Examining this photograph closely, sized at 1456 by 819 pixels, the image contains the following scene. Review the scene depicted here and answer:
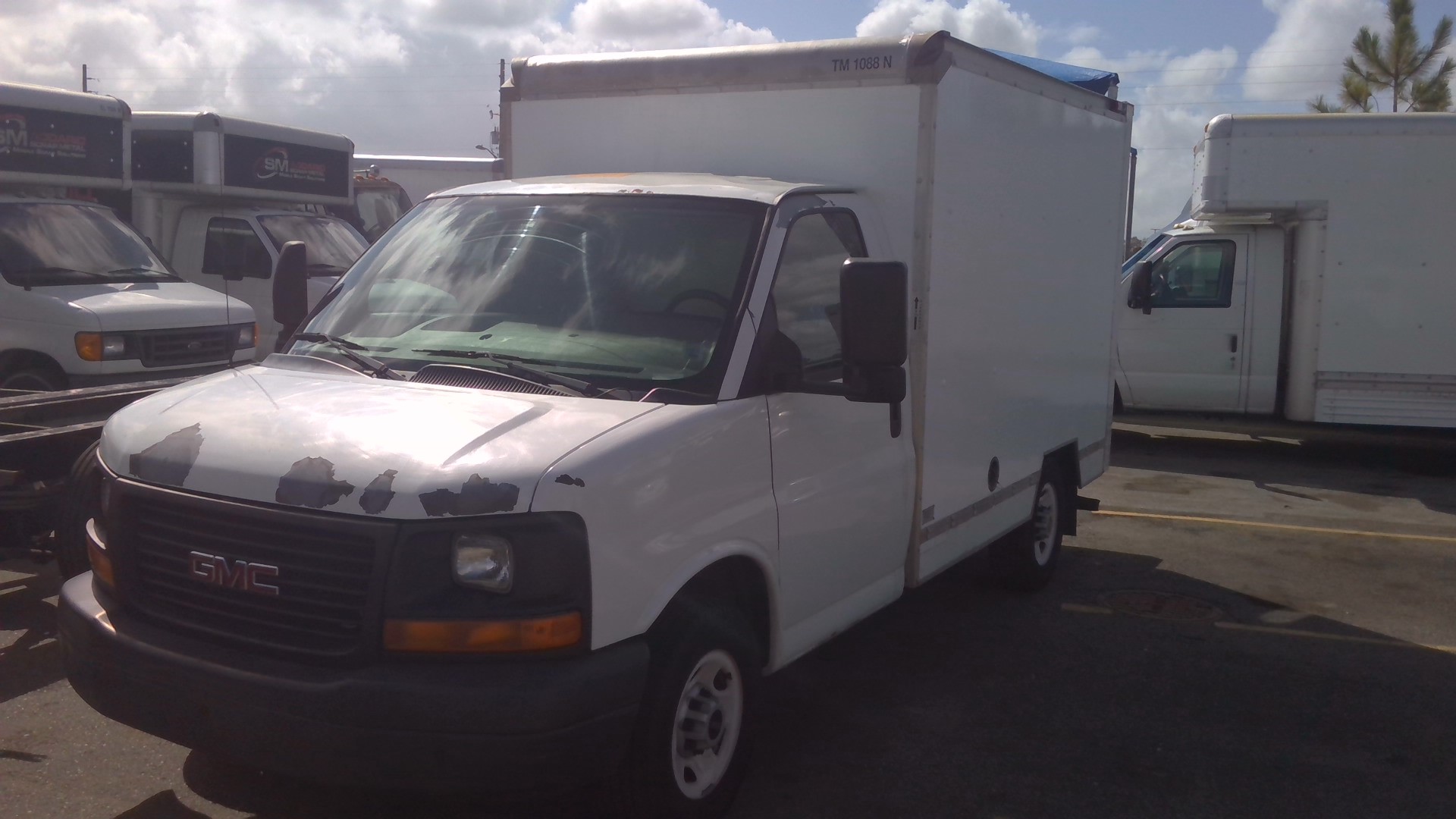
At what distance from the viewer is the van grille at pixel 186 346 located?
30.3ft

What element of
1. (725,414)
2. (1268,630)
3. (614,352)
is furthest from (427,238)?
(1268,630)

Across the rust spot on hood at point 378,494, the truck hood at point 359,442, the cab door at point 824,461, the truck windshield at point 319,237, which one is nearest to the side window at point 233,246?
the truck windshield at point 319,237

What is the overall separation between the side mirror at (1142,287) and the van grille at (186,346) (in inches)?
331

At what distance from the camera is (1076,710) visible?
5266mm

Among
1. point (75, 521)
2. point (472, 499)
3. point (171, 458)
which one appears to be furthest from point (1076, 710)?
point (75, 521)

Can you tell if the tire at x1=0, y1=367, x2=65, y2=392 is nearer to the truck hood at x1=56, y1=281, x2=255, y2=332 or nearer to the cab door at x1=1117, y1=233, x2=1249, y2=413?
the truck hood at x1=56, y1=281, x2=255, y2=332

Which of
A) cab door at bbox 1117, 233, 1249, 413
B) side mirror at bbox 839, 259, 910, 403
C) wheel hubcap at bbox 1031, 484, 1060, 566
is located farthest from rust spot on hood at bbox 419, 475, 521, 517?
cab door at bbox 1117, 233, 1249, 413

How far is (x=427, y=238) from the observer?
15.6 feet

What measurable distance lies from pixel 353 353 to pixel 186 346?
6080mm

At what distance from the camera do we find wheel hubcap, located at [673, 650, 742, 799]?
3672 millimetres

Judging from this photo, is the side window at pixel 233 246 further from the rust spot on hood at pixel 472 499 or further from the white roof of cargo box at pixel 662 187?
the rust spot on hood at pixel 472 499

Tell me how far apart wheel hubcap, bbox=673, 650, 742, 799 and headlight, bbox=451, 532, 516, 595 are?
71cm

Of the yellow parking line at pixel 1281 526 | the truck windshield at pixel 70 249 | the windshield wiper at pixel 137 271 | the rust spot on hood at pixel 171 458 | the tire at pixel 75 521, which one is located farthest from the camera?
the windshield wiper at pixel 137 271

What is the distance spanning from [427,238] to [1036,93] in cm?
321
